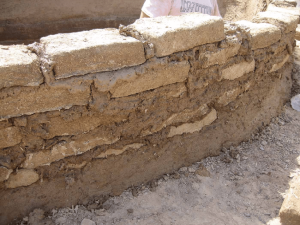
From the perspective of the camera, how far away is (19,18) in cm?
614

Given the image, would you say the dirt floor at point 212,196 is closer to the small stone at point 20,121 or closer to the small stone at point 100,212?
the small stone at point 100,212

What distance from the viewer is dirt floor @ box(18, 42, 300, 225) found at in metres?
2.41

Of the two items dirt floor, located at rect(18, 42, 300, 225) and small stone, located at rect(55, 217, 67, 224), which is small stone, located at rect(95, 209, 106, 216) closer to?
dirt floor, located at rect(18, 42, 300, 225)

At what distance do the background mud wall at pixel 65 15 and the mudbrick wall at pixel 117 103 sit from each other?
123 inches

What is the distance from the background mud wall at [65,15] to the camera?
6.00 meters

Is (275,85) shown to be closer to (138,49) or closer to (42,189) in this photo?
(138,49)

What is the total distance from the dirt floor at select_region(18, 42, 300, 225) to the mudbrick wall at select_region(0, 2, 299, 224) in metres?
0.10

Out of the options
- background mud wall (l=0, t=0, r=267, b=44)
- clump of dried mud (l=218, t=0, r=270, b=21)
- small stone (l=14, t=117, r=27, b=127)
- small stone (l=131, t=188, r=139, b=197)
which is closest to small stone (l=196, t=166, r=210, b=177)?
small stone (l=131, t=188, r=139, b=197)

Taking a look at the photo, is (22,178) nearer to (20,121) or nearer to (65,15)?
(20,121)

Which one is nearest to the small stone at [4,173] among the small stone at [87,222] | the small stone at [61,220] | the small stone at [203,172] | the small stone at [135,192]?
the small stone at [61,220]

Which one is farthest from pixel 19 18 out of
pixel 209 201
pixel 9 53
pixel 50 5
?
pixel 209 201

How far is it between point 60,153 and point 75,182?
0.97 feet

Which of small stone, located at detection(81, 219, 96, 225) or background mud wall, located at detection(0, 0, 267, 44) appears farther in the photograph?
background mud wall, located at detection(0, 0, 267, 44)

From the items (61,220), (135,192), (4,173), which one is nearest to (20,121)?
(4,173)
